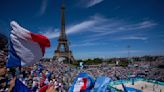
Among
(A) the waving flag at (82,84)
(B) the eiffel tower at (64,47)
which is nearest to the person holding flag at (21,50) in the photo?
(A) the waving flag at (82,84)

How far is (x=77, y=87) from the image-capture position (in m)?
8.63

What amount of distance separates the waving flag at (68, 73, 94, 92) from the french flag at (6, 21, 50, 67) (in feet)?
10.9

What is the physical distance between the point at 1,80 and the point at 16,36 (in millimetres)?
4428

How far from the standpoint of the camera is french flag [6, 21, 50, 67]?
5129 mm

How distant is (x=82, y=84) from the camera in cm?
863

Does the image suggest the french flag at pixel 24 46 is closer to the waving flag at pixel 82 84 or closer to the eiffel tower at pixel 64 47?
the waving flag at pixel 82 84

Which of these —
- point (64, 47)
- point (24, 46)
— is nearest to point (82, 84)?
point (24, 46)

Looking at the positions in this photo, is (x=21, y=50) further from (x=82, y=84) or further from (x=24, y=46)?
(x=82, y=84)

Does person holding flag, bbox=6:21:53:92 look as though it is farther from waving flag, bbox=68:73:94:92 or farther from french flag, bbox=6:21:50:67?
waving flag, bbox=68:73:94:92

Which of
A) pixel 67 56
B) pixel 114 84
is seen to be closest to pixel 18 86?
pixel 114 84

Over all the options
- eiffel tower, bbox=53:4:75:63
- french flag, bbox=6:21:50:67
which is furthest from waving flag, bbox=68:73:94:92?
eiffel tower, bbox=53:4:75:63

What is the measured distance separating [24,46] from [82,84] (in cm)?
383

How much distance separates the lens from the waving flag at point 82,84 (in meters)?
8.61

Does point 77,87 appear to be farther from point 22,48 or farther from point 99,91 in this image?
point 22,48
